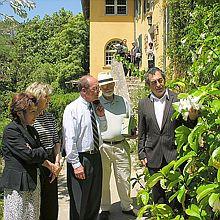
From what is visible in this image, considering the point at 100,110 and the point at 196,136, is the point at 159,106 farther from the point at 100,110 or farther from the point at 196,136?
the point at 196,136

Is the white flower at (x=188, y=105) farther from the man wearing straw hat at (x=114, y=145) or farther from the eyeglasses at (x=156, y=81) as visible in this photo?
the man wearing straw hat at (x=114, y=145)

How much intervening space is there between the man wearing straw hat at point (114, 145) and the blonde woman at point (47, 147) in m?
0.96

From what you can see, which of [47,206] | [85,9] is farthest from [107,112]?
[85,9]

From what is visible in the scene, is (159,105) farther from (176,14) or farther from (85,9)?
(85,9)

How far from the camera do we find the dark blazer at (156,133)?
4312 mm

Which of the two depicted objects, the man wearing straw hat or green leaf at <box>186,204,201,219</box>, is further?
the man wearing straw hat

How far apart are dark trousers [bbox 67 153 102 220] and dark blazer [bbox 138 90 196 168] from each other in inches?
22.0

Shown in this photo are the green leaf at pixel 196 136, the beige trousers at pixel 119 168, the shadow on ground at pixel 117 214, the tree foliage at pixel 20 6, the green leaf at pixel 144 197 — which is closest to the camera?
the green leaf at pixel 196 136

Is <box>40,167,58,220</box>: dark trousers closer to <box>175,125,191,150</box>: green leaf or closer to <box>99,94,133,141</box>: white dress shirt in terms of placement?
<box>99,94,133,141</box>: white dress shirt

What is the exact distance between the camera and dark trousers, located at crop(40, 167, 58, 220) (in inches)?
180

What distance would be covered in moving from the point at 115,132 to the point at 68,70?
3439 cm

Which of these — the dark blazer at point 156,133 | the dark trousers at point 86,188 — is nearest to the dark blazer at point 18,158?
the dark trousers at point 86,188

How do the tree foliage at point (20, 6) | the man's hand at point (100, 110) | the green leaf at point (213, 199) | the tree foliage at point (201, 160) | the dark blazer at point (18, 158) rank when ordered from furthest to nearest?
the tree foliage at point (20, 6) → the man's hand at point (100, 110) → the dark blazer at point (18, 158) → the tree foliage at point (201, 160) → the green leaf at point (213, 199)

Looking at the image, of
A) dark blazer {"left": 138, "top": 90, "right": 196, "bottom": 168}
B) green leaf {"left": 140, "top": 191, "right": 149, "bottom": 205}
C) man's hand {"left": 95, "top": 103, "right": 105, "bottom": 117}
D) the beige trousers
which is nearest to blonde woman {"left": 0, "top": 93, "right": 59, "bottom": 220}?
dark blazer {"left": 138, "top": 90, "right": 196, "bottom": 168}
